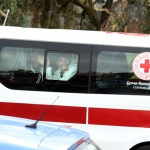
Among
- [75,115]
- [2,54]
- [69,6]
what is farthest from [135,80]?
[69,6]

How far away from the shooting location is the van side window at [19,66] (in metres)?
5.42

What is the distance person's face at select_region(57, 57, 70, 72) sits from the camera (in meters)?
5.39

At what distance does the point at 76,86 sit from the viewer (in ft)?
17.5

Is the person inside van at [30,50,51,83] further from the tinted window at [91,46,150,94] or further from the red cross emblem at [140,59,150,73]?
the red cross emblem at [140,59,150,73]

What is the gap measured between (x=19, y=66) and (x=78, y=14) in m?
9.99

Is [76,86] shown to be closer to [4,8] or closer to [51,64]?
[51,64]

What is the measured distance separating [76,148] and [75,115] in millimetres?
2706

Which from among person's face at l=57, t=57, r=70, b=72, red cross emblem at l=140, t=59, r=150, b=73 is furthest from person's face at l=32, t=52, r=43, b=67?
red cross emblem at l=140, t=59, r=150, b=73

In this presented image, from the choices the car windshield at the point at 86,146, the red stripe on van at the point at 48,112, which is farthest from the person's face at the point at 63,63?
the car windshield at the point at 86,146

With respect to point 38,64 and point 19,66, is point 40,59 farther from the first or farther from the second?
point 19,66

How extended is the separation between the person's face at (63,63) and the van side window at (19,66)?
235mm

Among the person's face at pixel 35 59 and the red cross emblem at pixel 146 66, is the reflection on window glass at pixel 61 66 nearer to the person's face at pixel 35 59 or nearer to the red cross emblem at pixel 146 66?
the person's face at pixel 35 59

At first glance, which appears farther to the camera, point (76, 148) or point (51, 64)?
point (51, 64)

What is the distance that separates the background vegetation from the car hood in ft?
28.4
